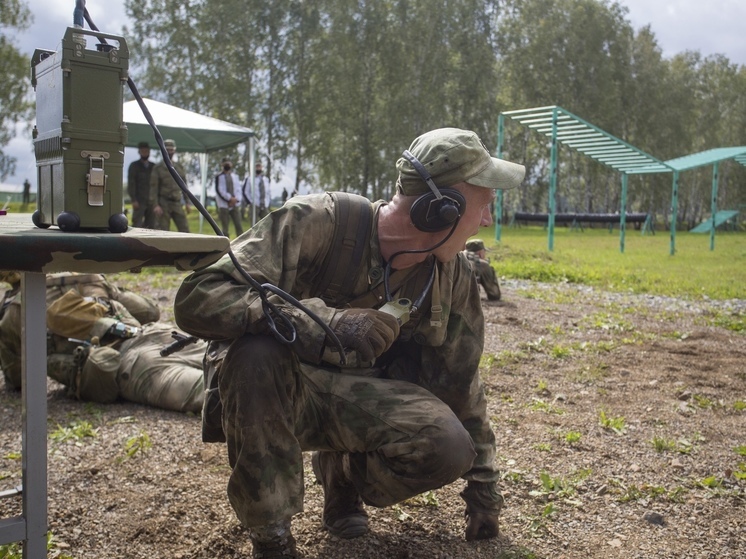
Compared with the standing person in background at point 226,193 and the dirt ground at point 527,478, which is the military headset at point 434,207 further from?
the standing person in background at point 226,193

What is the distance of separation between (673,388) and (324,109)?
97.0 ft

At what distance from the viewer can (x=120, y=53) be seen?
6.31 ft

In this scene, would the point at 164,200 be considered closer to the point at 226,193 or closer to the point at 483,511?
the point at 226,193

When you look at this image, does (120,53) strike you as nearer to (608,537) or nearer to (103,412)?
(608,537)

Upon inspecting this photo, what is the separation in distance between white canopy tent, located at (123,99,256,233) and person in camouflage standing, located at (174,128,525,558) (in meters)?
10.5

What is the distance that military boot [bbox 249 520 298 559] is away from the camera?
2234 mm

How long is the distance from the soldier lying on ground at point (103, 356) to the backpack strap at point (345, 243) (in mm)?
1917

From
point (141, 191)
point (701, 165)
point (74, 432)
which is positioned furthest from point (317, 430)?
point (701, 165)

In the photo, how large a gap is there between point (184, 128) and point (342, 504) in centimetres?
1162

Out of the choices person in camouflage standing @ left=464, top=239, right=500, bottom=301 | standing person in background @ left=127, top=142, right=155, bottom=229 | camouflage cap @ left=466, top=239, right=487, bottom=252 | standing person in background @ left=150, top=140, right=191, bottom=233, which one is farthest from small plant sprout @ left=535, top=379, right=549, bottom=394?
standing person in background @ left=127, top=142, right=155, bottom=229

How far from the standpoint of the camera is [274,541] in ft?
7.37

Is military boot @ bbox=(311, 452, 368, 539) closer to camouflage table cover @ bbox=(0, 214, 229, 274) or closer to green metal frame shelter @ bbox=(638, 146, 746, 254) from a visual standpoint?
camouflage table cover @ bbox=(0, 214, 229, 274)


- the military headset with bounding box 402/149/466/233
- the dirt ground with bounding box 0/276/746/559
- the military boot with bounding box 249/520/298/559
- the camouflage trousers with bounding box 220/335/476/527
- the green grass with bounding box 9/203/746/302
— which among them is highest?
the military headset with bounding box 402/149/466/233

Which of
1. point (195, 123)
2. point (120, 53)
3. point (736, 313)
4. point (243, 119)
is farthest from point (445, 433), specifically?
point (243, 119)
